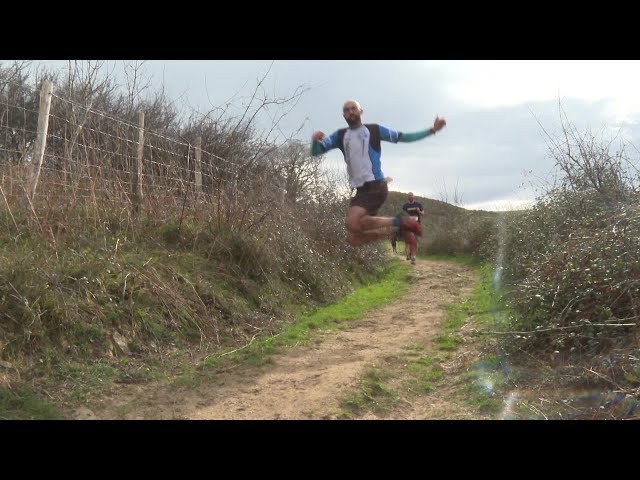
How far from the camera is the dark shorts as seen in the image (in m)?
5.01

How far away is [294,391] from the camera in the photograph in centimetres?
512

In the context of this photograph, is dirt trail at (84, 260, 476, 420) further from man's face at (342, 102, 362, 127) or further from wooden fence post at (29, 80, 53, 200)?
wooden fence post at (29, 80, 53, 200)

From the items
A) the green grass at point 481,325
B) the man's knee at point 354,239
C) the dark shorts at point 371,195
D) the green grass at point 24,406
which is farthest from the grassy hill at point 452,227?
the green grass at point 24,406

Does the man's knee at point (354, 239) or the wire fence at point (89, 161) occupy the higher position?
the wire fence at point (89, 161)

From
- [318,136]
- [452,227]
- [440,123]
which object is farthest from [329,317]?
[452,227]

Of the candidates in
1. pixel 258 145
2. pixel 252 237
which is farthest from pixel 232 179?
pixel 252 237

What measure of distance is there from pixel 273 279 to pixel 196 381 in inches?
150

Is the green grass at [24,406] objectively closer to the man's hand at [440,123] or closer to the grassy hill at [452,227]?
the man's hand at [440,123]

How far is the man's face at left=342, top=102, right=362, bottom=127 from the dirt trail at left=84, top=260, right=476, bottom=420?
2341 mm

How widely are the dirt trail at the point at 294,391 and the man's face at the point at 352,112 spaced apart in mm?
2341

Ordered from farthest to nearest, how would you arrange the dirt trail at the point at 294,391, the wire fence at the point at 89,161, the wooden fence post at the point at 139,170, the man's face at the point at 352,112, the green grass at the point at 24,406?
the wooden fence post at the point at 139,170 → the wire fence at the point at 89,161 → the man's face at the point at 352,112 → the dirt trail at the point at 294,391 → the green grass at the point at 24,406

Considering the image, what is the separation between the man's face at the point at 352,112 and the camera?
185 inches

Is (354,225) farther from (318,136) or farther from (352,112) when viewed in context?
(352,112)

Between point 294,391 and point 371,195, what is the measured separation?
1.88 m
